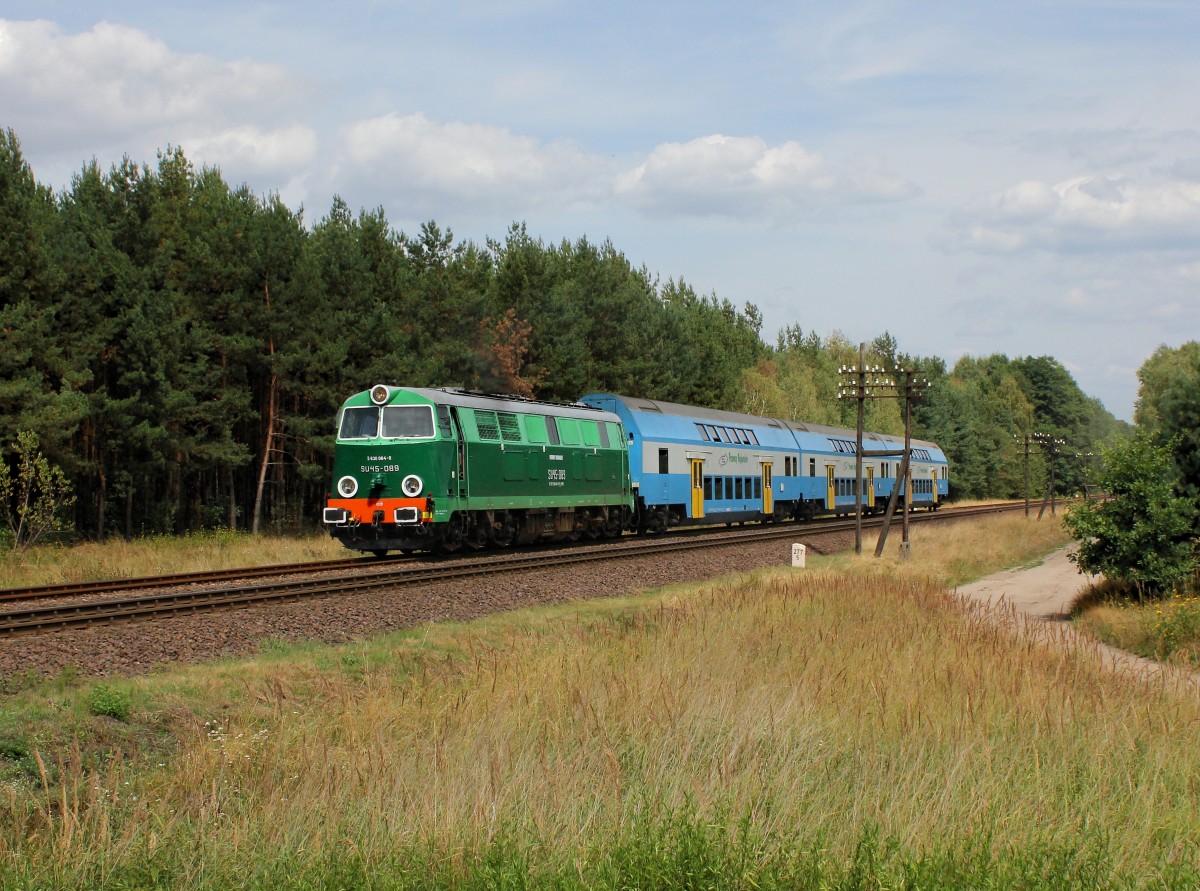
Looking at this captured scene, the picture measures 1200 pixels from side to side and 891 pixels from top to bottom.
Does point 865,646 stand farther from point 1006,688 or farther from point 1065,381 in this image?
point 1065,381

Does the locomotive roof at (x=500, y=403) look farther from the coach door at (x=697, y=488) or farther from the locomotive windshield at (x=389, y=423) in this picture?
the coach door at (x=697, y=488)

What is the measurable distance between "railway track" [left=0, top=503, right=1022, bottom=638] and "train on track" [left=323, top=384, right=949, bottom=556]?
1180 mm

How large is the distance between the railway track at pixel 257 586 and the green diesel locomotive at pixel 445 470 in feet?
2.87

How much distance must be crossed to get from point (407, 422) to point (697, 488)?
50.3ft

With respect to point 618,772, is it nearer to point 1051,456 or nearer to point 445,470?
point 445,470

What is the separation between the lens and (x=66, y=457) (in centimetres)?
3070

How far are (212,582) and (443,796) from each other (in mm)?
14267

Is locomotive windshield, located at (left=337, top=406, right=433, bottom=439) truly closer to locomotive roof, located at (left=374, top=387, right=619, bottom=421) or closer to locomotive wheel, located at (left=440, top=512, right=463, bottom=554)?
locomotive roof, located at (left=374, top=387, right=619, bottom=421)

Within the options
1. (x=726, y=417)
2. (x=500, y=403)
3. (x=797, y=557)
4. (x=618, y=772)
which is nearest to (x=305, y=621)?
(x=618, y=772)

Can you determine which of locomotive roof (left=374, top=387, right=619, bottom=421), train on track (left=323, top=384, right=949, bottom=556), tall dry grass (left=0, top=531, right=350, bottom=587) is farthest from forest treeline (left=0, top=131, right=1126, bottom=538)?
locomotive roof (left=374, top=387, right=619, bottom=421)

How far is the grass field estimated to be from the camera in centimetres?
581

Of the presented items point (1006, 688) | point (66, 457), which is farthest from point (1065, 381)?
point (1006, 688)

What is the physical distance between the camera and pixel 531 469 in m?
26.6

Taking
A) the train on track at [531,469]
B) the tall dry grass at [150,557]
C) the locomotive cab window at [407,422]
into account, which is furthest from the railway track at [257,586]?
→ the tall dry grass at [150,557]
